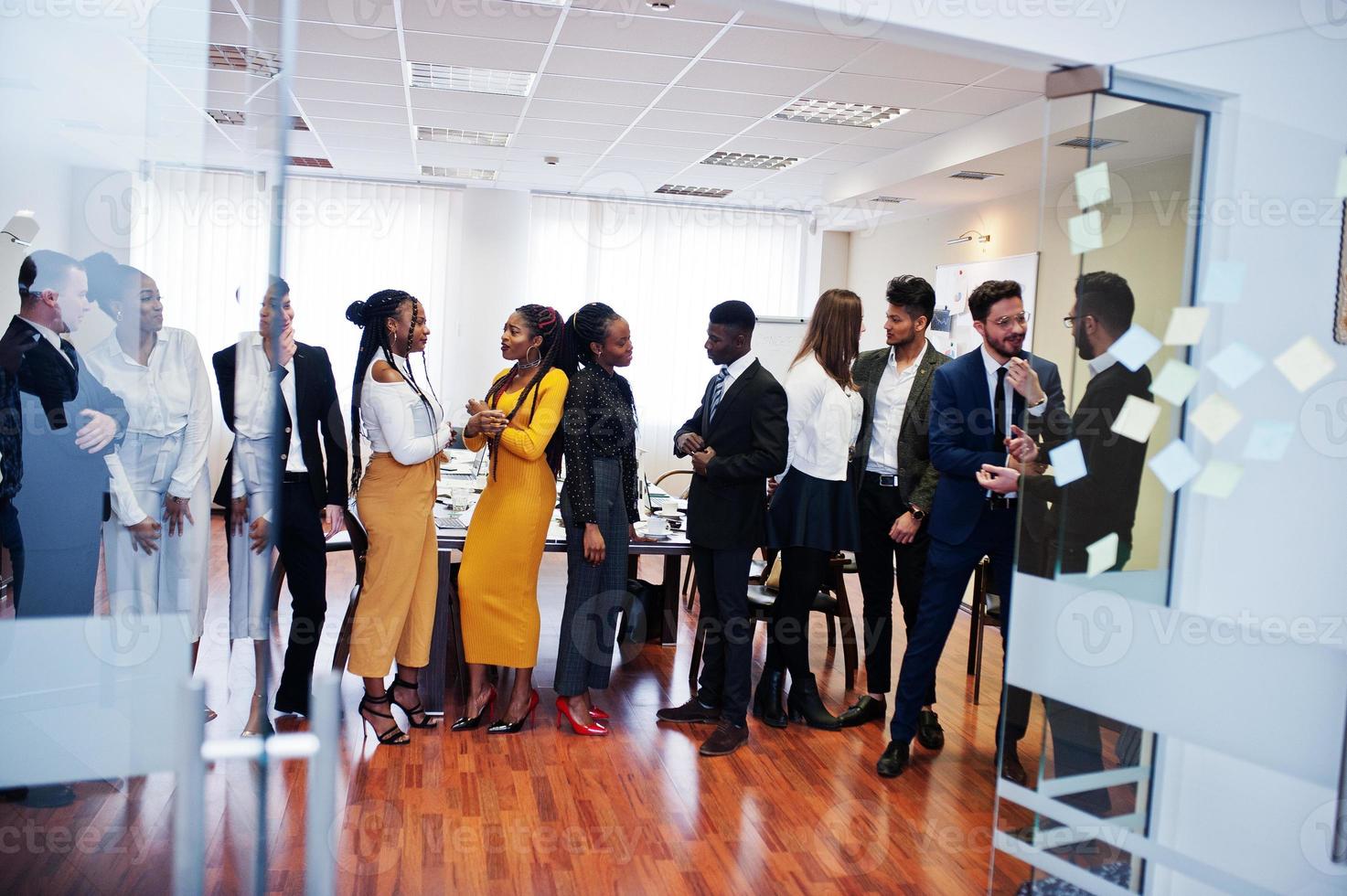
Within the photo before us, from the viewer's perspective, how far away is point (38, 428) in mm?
1679

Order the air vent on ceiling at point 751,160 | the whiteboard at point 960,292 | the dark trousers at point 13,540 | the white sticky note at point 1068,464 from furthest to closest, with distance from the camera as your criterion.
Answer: the air vent on ceiling at point 751,160 < the whiteboard at point 960,292 < the white sticky note at point 1068,464 < the dark trousers at point 13,540

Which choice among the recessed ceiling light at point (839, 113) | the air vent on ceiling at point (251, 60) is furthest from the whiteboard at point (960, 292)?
the air vent on ceiling at point (251, 60)

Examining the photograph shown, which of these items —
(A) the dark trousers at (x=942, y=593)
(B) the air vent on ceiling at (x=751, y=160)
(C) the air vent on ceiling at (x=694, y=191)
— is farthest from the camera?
(C) the air vent on ceiling at (x=694, y=191)

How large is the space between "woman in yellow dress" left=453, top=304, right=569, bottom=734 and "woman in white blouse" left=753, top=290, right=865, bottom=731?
0.83m

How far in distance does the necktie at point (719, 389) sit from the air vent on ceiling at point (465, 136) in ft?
12.3

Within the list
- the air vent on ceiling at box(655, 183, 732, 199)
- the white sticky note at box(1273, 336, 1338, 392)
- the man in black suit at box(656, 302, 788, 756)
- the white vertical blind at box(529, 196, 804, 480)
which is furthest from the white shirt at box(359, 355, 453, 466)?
the white vertical blind at box(529, 196, 804, 480)

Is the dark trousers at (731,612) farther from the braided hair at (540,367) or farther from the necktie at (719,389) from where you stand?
the braided hair at (540,367)

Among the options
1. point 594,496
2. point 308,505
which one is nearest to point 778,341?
point 594,496

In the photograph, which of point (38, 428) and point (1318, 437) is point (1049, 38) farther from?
A: point (38, 428)

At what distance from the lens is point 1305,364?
2.04 metres

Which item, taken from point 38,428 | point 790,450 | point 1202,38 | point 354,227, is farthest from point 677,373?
point 38,428

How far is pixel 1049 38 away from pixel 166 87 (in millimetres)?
1842

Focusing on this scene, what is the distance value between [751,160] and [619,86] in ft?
6.59

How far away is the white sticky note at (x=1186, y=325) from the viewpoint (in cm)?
216
